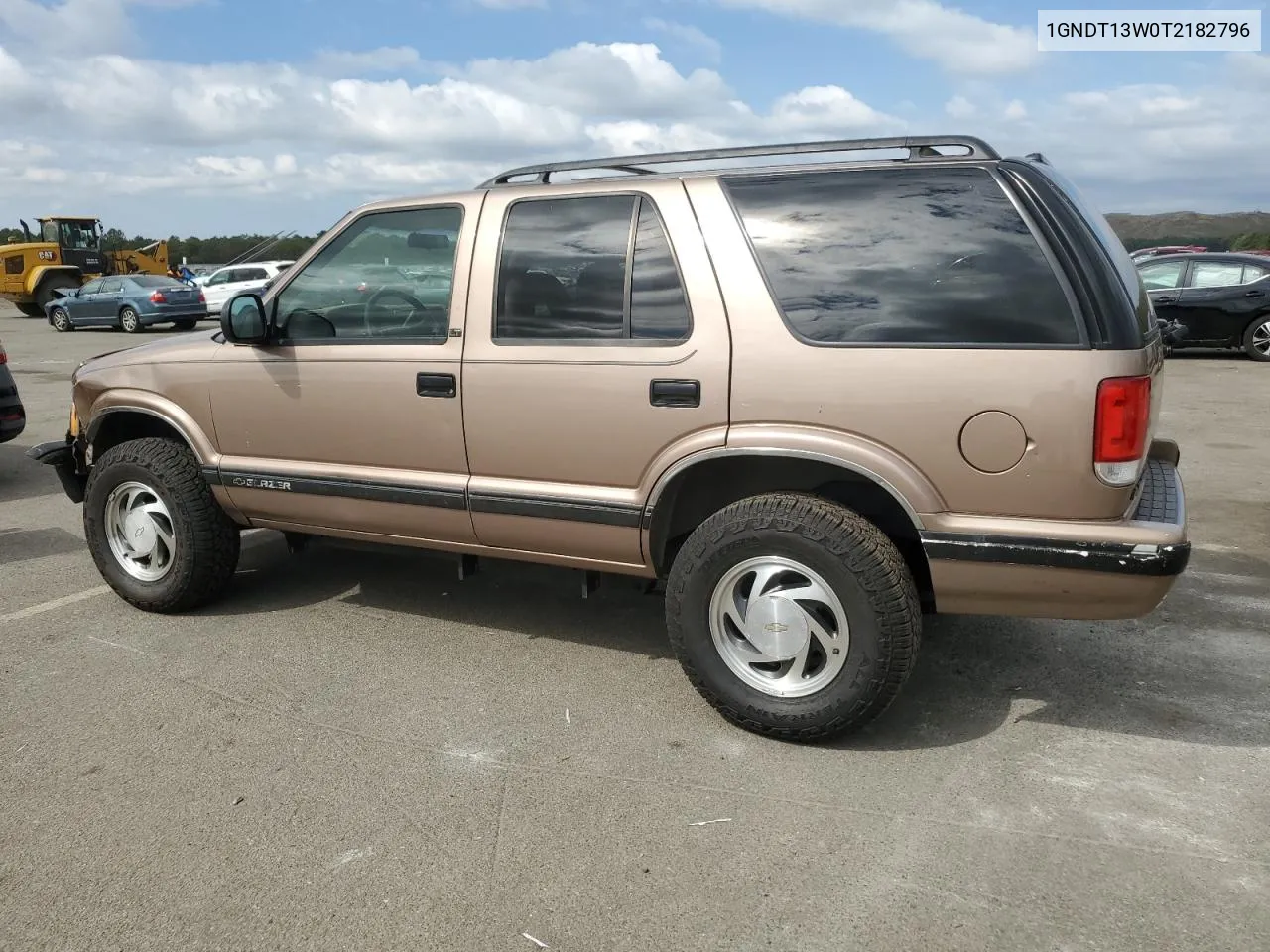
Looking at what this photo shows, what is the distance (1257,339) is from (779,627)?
1424 centimetres

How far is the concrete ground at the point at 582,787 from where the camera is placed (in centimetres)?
256

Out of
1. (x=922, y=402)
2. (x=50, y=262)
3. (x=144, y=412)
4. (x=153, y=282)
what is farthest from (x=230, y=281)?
(x=922, y=402)

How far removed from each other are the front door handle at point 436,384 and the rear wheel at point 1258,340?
14.4 metres

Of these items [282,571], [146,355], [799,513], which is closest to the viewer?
[799,513]

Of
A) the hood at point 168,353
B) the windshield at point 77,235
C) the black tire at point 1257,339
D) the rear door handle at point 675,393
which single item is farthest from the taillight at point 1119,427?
the windshield at point 77,235

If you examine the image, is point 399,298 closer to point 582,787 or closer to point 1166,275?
point 582,787

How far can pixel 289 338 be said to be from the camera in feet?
14.2

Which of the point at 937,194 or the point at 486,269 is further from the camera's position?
the point at 486,269

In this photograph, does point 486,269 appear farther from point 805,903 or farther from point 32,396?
point 32,396

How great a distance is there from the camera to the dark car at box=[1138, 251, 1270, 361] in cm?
1427

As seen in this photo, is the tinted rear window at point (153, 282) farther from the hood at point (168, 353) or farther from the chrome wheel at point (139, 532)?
the chrome wheel at point (139, 532)

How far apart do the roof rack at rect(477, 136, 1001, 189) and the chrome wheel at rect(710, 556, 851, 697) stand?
1.43 metres

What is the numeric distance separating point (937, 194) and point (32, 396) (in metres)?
12.1

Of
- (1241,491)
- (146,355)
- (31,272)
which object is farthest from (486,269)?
(31,272)
